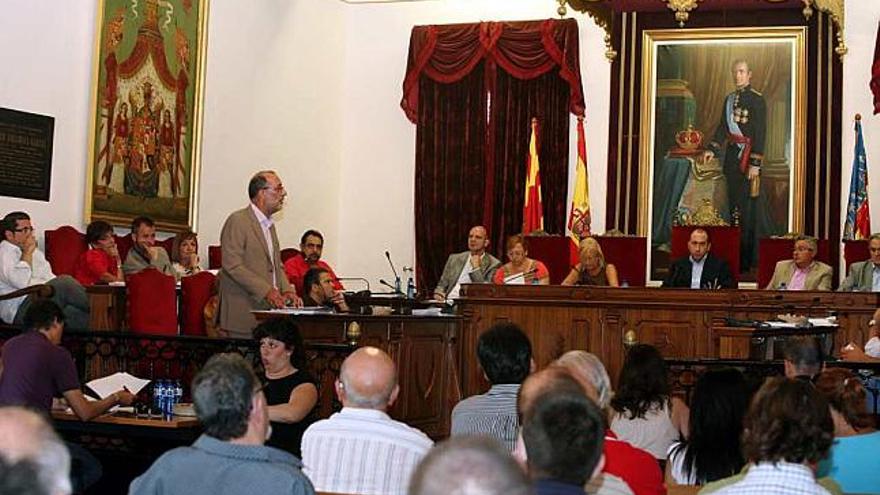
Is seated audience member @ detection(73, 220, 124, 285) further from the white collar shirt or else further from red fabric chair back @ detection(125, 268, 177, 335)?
the white collar shirt

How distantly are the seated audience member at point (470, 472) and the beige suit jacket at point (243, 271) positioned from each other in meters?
6.69

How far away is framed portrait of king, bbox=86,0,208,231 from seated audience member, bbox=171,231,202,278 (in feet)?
1.82

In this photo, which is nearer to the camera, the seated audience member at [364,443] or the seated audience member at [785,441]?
the seated audience member at [785,441]

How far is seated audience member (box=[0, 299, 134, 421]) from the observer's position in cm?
658

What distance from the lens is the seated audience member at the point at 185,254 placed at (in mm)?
12305

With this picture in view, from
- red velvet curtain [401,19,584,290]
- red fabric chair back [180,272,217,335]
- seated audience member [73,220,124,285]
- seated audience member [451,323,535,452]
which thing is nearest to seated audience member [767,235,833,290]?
red velvet curtain [401,19,584,290]

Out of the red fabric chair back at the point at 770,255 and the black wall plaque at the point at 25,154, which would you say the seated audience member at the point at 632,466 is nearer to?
the black wall plaque at the point at 25,154

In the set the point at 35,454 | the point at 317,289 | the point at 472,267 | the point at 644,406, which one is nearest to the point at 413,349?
the point at 317,289

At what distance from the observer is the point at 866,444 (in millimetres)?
4918

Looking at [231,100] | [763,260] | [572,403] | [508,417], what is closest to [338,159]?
[231,100]

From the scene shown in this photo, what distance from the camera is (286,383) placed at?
21.6 ft

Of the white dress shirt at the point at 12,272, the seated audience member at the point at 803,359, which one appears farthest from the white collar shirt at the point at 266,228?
the seated audience member at the point at 803,359

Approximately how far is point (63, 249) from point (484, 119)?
18.8 ft

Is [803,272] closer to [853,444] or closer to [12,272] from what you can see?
[12,272]
